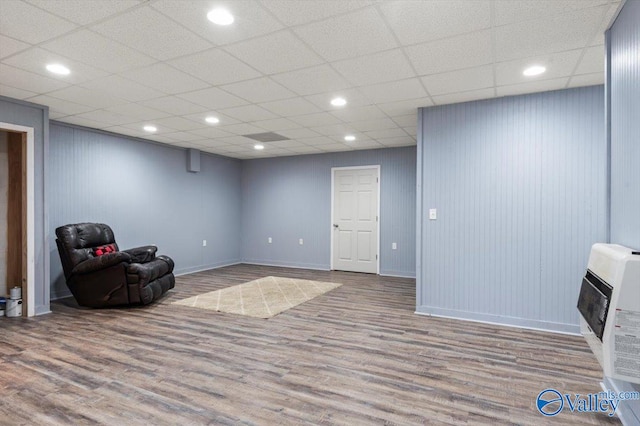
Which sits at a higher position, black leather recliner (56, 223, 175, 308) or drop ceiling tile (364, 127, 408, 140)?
drop ceiling tile (364, 127, 408, 140)

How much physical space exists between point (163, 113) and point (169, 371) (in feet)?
10.2

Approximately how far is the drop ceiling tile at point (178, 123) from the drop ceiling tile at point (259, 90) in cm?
139

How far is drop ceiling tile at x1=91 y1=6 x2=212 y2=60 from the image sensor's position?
228 cm

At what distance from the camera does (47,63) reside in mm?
2971

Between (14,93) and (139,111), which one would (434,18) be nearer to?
(139,111)

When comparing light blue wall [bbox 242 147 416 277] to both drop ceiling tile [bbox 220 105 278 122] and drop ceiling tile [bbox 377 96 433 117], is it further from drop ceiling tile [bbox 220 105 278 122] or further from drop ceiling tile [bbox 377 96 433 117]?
drop ceiling tile [bbox 220 105 278 122]

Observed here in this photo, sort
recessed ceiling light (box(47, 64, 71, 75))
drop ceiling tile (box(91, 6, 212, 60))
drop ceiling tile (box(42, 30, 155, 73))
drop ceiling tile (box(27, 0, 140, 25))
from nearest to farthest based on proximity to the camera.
Result: drop ceiling tile (box(27, 0, 140, 25))
drop ceiling tile (box(91, 6, 212, 60))
drop ceiling tile (box(42, 30, 155, 73))
recessed ceiling light (box(47, 64, 71, 75))

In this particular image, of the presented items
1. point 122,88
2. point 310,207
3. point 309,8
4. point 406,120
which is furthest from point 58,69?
point 310,207

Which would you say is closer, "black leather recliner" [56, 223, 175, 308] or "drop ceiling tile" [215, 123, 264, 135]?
"black leather recliner" [56, 223, 175, 308]

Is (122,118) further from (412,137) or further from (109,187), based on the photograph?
(412,137)

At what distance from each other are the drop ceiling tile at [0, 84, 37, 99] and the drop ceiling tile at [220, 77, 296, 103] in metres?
2.04

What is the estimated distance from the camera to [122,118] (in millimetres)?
4742

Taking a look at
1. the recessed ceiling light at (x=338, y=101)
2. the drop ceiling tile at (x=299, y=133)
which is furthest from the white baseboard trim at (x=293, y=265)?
the recessed ceiling light at (x=338, y=101)

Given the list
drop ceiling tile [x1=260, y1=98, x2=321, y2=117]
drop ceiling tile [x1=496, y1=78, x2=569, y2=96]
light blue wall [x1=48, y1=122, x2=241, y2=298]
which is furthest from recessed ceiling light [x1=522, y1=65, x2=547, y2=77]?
light blue wall [x1=48, y1=122, x2=241, y2=298]
